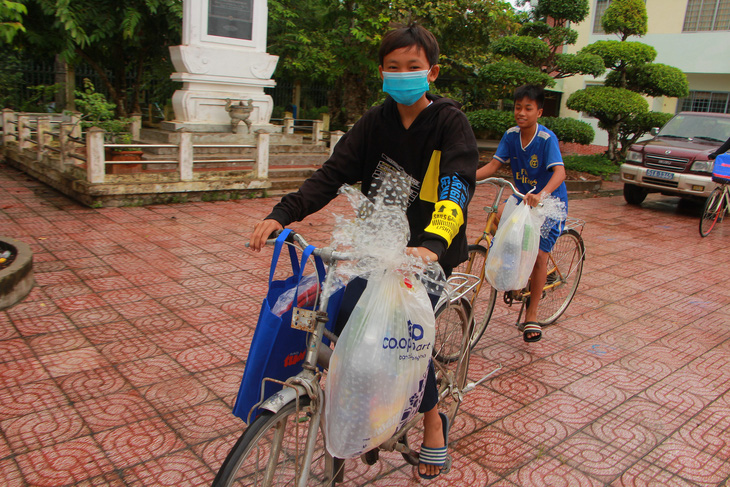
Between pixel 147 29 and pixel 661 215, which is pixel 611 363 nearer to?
pixel 661 215

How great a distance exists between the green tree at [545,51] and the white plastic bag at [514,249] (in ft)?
33.8

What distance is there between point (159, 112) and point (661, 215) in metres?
13.5

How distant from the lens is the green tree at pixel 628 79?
43.9ft

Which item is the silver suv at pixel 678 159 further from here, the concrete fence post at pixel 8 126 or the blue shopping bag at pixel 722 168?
the concrete fence post at pixel 8 126

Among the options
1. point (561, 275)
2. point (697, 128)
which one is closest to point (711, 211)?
point (697, 128)

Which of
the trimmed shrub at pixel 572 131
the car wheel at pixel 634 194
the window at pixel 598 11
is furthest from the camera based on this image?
the window at pixel 598 11

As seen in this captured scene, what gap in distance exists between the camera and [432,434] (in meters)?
2.46

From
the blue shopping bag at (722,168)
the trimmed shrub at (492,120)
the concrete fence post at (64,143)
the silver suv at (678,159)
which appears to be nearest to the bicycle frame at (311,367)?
the blue shopping bag at (722,168)

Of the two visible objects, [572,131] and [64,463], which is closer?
[64,463]

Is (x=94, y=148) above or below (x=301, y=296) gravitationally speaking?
below

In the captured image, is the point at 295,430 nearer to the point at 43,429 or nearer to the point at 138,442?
the point at 138,442

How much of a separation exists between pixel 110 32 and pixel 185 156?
615cm

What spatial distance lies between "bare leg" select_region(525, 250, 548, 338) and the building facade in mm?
18993

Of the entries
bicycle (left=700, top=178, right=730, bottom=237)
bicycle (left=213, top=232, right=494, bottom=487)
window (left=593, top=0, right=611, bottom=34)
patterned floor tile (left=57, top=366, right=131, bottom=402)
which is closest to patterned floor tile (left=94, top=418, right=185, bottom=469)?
patterned floor tile (left=57, top=366, right=131, bottom=402)
